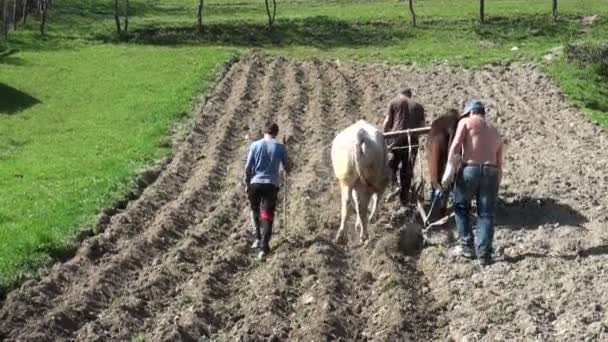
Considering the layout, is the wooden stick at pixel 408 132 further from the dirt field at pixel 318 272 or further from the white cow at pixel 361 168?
the dirt field at pixel 318 272

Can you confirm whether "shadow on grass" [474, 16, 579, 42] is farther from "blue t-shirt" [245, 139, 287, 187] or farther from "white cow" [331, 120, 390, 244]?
"blue t-shirt" [245, 139, 287, 187]

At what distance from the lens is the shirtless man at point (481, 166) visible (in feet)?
38.9

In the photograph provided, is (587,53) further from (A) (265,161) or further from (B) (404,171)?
(A) (265,161)

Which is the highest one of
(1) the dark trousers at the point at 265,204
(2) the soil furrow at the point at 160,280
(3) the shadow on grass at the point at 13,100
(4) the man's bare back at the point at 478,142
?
(4) the man's bare back at the point at 478,142

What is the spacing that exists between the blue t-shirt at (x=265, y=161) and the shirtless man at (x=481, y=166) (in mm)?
2594

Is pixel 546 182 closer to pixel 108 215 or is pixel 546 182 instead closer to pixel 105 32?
pixel 108 215

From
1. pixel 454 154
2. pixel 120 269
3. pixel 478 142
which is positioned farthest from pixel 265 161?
pixel 478 142

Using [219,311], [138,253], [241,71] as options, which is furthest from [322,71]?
[219,311]

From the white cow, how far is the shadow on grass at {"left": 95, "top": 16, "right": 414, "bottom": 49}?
27.9 meters

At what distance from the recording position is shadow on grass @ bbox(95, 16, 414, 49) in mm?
42750

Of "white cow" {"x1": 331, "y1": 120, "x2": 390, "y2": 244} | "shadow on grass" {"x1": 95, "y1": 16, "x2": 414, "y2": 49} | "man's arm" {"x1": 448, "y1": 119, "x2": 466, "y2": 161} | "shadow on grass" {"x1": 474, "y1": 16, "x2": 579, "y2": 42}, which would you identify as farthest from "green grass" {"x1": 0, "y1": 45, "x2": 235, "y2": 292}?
"shadow on grass" {"x1": 474, "y1": 16, "x2": 579, "y2": 42}

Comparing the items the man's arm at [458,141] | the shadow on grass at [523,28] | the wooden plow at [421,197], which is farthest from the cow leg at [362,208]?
the shadow on grass at [523,28]

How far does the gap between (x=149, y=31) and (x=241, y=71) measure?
572 inches

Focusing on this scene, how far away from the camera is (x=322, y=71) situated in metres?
31.6
